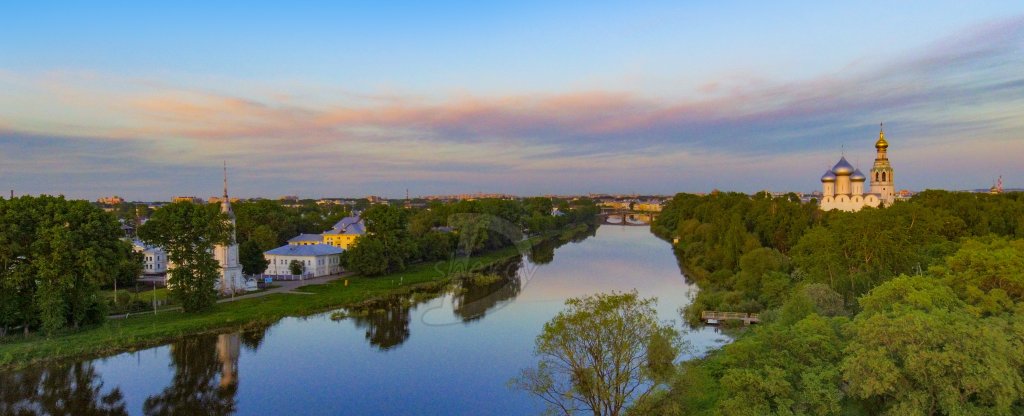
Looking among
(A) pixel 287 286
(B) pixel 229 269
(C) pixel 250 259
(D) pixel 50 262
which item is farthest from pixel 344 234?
(D) pixel 50 262

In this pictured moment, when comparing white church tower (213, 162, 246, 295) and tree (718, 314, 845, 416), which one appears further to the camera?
white church tower (213, 162, 246, 295)

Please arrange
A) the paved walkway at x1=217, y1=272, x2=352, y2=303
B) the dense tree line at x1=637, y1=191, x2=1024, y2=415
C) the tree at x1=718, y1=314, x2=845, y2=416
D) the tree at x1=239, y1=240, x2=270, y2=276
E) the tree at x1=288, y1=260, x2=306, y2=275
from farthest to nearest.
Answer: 1. the tree at x1=288, y1=260, x2=306, y2=275
2. the tree at x1=239, y1=240, x2=270, y2=276
3. the paved walkway at x1=217, y1=272, x2=352, y2=303
4. the tree at x1=718, y1=314, x2=845, y2=416
5. the dense tree line at x1=637, y1=191, x2=1024, y2=415

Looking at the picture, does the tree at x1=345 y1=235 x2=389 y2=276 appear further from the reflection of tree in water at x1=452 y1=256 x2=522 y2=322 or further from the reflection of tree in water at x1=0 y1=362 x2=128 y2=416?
the reflection of tree in water at x1=0 y1=362 x2=128 y2=416

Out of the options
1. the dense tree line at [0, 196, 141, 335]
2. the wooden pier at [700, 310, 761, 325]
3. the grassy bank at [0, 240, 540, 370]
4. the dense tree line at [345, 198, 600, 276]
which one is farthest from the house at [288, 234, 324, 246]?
the wooden pier at [700, 310, 761, 325]

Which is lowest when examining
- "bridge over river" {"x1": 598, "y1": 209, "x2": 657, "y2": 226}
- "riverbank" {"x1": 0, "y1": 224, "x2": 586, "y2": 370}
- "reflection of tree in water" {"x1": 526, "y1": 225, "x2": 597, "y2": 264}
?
"bridge over river" {"x1": 598, "y1": 209, "x2": 657, "y2": 226}

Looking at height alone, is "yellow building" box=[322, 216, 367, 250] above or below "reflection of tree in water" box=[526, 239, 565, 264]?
above

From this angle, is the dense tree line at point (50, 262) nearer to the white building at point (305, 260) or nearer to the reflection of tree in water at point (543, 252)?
the white building at point (305, 260)

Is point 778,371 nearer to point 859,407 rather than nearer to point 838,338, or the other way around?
point 859,407

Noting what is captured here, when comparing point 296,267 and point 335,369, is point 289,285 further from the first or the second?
point 335,369
